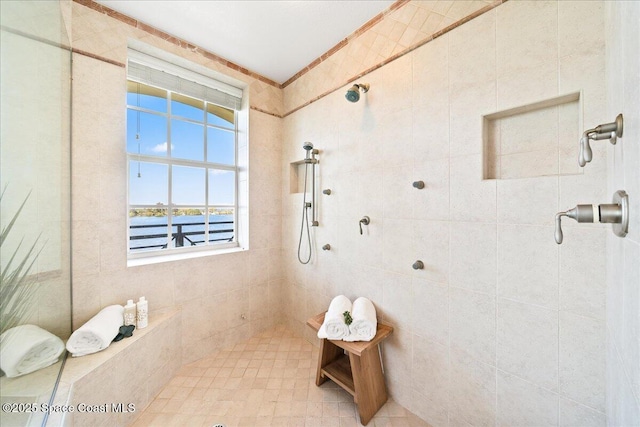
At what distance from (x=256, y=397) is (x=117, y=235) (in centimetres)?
158

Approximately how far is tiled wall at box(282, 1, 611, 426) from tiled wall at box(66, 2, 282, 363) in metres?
1.20

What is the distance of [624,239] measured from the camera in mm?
644

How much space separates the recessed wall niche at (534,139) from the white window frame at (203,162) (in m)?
2.09

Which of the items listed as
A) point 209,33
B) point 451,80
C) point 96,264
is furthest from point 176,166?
point 451,80

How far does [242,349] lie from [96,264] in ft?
4.64

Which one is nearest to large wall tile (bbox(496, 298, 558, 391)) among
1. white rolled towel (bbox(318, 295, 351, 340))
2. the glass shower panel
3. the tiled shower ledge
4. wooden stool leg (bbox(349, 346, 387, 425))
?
wooden stool leg (bbox(349, 346, 387, 425))

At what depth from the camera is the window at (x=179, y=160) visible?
1946mm

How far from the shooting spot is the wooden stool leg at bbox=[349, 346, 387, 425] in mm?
1476

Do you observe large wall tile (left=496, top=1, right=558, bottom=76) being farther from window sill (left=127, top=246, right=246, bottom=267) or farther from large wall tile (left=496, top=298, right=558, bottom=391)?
window sill (left=127, top=246, right=246, bottom=267)

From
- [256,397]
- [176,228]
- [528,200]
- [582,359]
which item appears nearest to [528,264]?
[528,200]

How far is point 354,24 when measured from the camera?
180 centimetres

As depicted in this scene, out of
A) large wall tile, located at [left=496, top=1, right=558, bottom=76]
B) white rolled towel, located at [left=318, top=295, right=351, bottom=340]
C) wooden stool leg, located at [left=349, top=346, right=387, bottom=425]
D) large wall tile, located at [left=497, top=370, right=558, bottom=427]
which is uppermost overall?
large wall tile, located at [left=496, top=1, right=558, bottom=76]

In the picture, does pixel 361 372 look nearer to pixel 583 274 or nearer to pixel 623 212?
pixel 583 274

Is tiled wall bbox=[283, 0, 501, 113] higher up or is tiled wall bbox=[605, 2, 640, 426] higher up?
tiled wall bbox=[283, 0, 501, 113]
